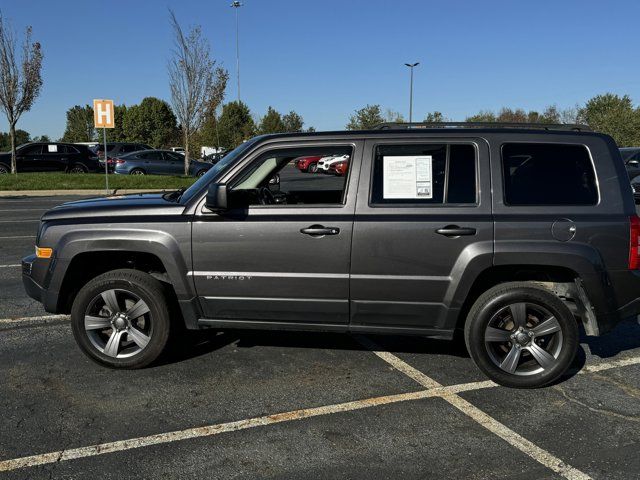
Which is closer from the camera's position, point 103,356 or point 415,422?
point 415,422

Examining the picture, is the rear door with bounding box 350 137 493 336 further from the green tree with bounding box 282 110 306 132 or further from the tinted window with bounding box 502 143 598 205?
the green tree with bounding box 282 110 306 132

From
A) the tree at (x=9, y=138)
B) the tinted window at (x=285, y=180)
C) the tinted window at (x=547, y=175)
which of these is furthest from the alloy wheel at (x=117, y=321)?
the tree at (x=9, y=138)

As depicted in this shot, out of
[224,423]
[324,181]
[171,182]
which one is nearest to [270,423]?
[224,423]

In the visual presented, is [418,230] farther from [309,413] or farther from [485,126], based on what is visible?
[309,413]

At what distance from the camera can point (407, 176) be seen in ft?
12.8

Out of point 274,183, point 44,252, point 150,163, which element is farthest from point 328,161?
point 150,163

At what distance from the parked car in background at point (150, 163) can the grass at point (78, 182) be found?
10.4 ft

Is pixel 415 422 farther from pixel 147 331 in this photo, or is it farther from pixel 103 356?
pixel 103 356

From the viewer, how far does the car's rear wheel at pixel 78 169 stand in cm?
2578

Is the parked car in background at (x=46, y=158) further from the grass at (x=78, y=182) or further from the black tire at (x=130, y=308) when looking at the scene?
the black tire at (x=130, y=308)

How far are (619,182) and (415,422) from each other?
2.17 meters

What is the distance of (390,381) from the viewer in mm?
4020

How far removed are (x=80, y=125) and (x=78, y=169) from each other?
66748mm

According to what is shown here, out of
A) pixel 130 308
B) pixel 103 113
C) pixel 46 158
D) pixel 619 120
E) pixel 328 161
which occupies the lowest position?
pixel 130 308
